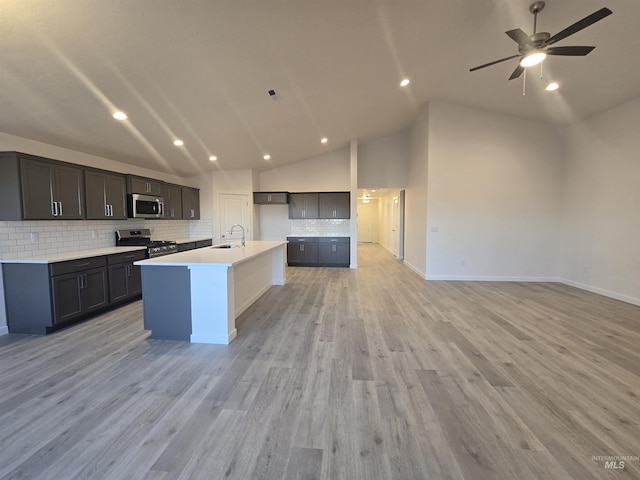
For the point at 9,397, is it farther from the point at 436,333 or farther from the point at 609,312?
the point at 609,312

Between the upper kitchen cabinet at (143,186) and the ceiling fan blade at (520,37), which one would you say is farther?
the upper kitchen cabinet at (143,186)

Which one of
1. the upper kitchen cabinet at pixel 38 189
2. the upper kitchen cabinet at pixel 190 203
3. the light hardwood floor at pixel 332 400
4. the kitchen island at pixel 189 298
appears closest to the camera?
the light hardwood floor at pixel 332 400

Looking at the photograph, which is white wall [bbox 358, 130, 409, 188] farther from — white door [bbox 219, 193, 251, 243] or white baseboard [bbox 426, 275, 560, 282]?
white door [bbox 219, 193, 251, 243]

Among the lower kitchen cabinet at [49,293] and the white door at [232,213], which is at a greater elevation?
the white door at [232,213]

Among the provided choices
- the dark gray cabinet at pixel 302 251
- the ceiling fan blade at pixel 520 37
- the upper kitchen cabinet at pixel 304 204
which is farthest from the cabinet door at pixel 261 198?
the ceiling fan blade at pixel 520 37

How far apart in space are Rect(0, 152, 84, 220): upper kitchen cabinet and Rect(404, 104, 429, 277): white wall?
599 cm

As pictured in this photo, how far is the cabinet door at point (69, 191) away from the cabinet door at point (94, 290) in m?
0.81

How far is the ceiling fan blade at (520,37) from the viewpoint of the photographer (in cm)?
254

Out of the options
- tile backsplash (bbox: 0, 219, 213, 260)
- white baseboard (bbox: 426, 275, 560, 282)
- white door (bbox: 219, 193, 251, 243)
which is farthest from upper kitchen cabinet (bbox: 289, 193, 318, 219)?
white baseboard (bbox: 426, 275, 560, 282)

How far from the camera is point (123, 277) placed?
13.9ft

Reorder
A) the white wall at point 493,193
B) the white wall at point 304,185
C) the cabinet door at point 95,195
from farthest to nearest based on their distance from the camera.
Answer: the white wall at point 304,185, the white wall at point 493,193, the cabinet door at point 95,195

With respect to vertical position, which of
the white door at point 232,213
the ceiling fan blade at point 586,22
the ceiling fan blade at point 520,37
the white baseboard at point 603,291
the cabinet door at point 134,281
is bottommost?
the white baseboard at point 603,291

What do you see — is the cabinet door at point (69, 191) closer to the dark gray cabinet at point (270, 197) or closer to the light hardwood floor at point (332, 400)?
the light hardwood floor at point (332, 400)

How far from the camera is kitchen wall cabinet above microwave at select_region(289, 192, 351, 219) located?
790 cm
